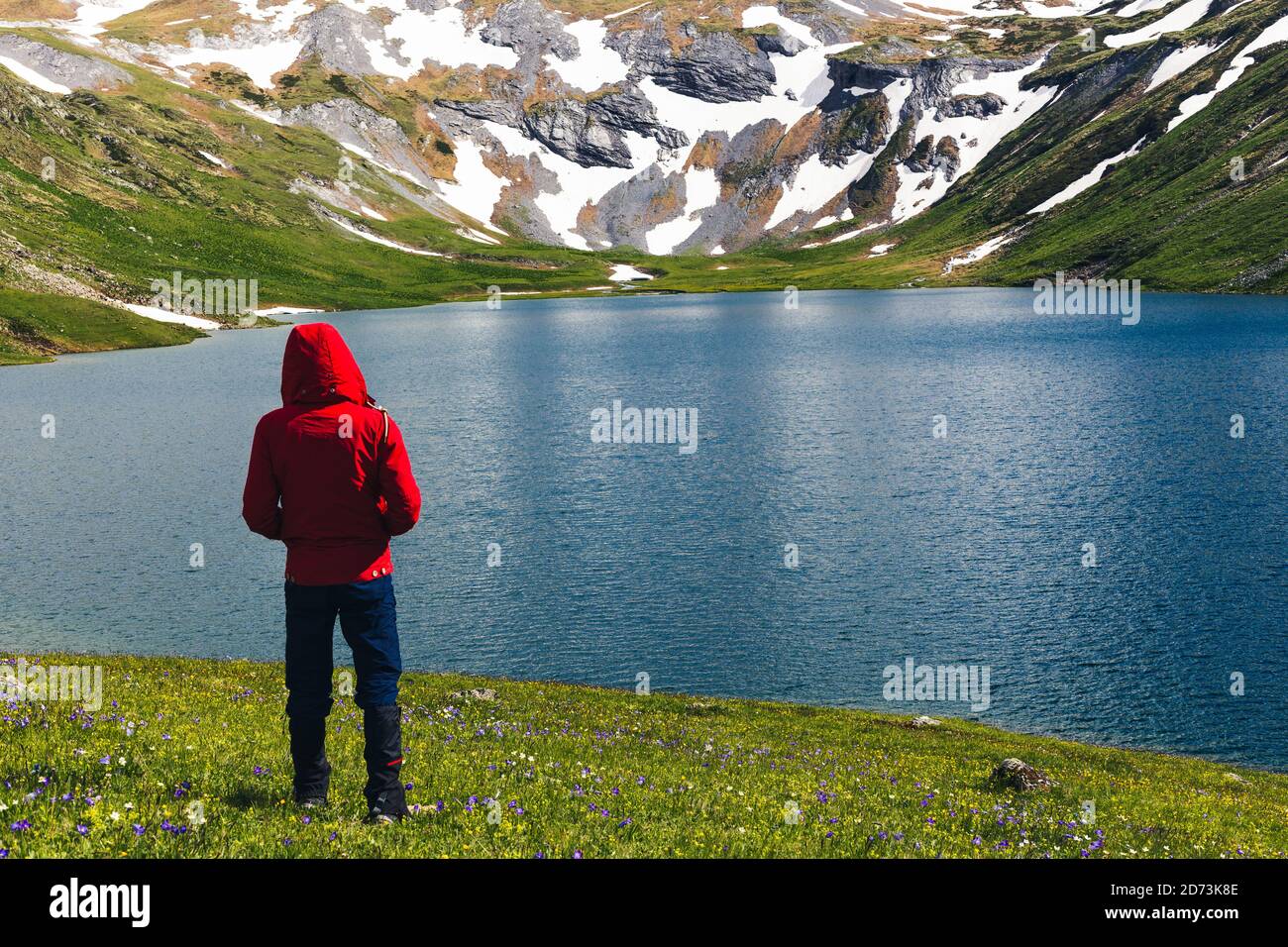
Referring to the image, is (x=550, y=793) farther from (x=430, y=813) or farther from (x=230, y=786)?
(x=230, y=786)

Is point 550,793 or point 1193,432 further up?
point 1193,432

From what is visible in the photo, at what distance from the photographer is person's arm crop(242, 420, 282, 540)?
1160 cm

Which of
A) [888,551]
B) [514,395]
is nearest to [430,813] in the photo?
[888,551]

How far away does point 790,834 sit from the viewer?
40.6 ft

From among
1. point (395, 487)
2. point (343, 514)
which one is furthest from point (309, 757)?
point (395, 487)

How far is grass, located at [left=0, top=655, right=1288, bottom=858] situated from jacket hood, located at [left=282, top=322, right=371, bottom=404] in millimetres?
4651

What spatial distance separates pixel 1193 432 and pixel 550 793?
7092cm

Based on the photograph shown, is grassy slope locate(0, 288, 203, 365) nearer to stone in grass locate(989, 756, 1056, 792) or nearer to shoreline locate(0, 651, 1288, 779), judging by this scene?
shoreline locate(0, 651, 1288, 779)

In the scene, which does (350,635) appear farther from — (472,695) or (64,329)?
(64,329)

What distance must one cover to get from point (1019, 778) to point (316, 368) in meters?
16.5

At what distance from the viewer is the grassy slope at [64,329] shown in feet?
475

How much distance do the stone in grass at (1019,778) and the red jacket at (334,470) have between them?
14799 mm

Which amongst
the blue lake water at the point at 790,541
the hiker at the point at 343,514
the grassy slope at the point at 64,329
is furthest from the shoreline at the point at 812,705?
the grassy slope at the point at 64,329
